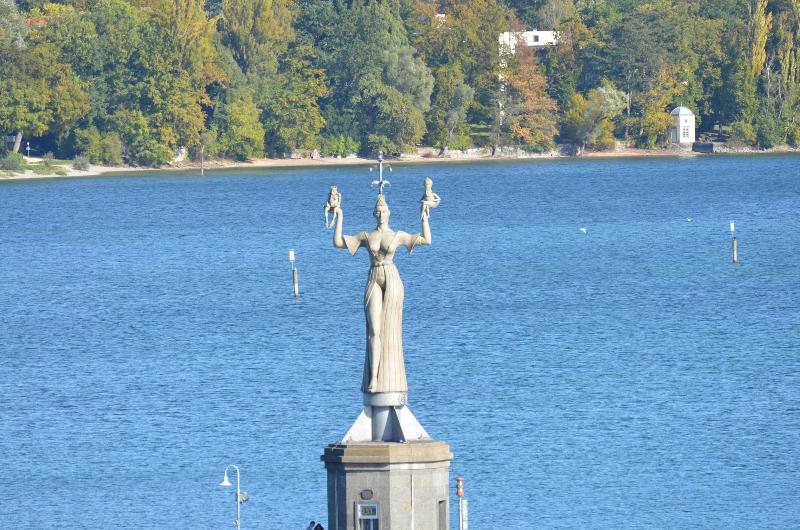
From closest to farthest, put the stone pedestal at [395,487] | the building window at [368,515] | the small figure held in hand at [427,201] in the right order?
the stone pedestal at [395,487], the building window at [368,515], the small figure held in hand at [427,201]

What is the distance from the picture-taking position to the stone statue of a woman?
25.0 m

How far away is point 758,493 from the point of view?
191 ft

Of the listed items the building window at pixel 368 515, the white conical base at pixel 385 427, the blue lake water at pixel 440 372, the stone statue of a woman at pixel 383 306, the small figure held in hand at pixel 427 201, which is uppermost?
the small figure held in hand at pixel 427 201

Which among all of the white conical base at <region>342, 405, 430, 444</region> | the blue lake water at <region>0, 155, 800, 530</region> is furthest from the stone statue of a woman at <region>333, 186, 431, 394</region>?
the blue lake water at <region>0, 155, 800, 530</region>

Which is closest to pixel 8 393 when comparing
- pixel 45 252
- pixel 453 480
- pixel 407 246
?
pixel 453 480

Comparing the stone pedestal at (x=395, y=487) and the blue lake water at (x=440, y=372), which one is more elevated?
the stone pedestal at (x=395, y=487)

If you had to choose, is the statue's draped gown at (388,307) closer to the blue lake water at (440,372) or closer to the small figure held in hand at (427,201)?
the small figure held in hand at (427,201)

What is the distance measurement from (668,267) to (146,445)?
61673 mm

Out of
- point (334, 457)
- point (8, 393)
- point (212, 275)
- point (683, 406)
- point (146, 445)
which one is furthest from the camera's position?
point (212, 275)

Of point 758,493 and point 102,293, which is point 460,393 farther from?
point 102,293

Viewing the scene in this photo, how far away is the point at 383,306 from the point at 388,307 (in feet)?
0.22

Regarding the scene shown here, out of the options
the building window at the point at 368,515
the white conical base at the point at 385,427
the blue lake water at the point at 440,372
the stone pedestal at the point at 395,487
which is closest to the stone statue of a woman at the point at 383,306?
the white conical base at the point at 385,427

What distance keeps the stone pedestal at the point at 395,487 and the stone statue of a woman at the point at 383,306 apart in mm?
910

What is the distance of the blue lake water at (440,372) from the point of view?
58.9m
